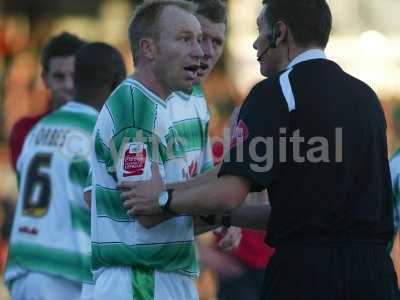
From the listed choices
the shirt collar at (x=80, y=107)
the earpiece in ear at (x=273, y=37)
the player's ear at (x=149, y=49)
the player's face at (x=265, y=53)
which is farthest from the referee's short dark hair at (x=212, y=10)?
the earpiece in ear at (x=273, y=37)

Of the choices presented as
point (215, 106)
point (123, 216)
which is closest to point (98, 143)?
point (123, 216)

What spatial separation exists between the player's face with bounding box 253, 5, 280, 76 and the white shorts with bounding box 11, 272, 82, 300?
8.26 feet

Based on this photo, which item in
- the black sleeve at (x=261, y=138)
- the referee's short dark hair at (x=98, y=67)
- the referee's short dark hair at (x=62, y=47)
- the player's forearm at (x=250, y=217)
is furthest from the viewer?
the referee's short dark hair at (x=62, y=47)

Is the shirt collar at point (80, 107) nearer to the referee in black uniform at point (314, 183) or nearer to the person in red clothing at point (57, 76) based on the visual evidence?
the person in red clothing at point (57, 76)

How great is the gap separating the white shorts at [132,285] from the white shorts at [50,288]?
1790 mm

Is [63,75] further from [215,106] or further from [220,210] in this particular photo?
[215,106]

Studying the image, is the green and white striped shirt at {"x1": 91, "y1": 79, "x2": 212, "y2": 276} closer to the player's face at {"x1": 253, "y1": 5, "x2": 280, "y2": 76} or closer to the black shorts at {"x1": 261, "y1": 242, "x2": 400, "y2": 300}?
the player's face at {"x1": 253, "y1": 5, "x2": 280, "y2": 76}

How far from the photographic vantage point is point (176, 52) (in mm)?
6055

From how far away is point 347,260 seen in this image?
5.47m

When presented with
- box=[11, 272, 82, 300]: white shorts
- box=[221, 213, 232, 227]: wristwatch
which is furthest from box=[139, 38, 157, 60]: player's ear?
box=[11, 272, 82, 300]: white shorts

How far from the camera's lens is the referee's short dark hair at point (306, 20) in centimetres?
568

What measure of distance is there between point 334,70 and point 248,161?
61cm

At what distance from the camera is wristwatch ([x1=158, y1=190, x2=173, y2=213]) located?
5652mm

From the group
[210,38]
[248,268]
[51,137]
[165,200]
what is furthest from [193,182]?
[248,268]
